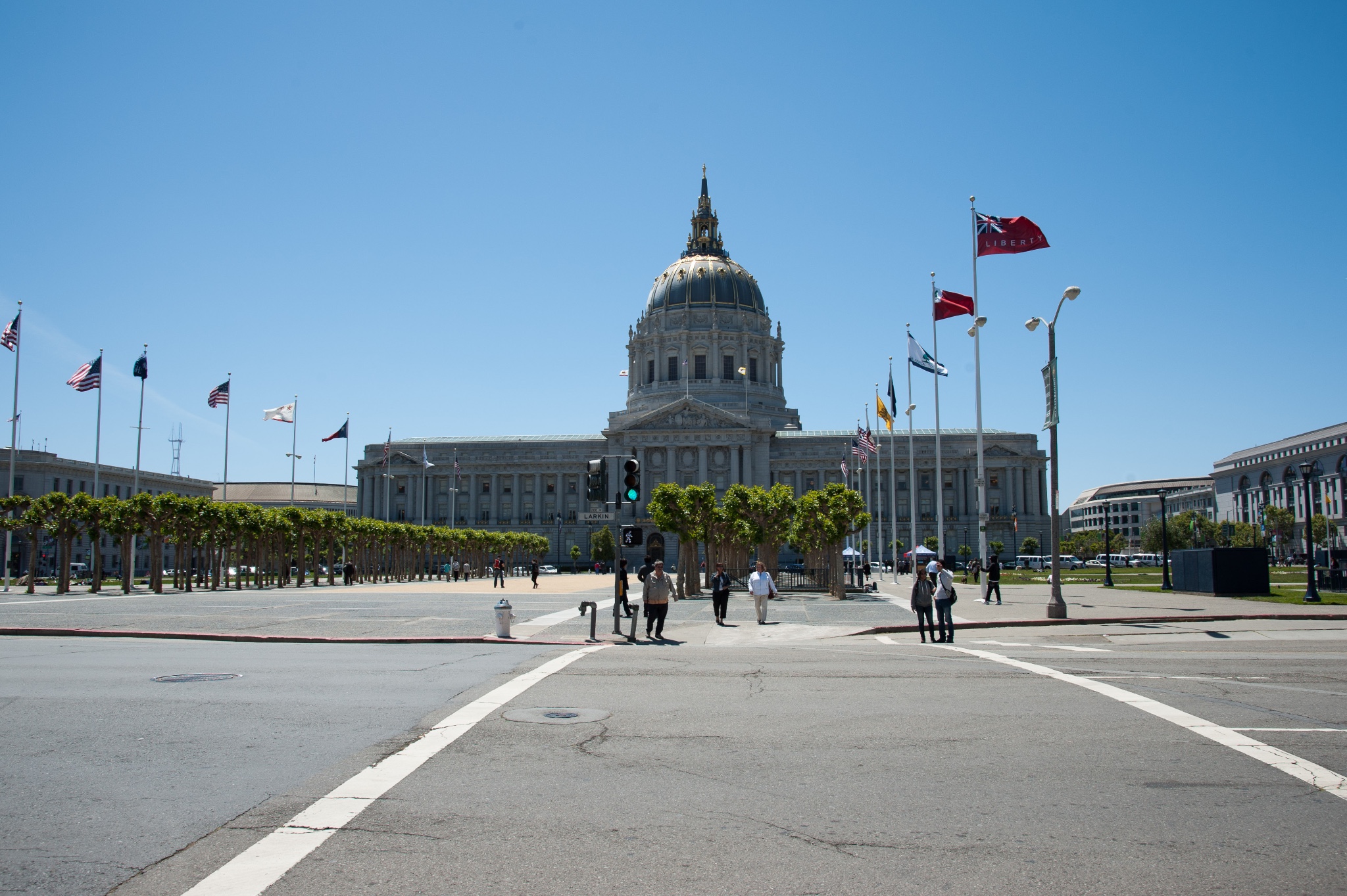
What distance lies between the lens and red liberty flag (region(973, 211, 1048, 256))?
3334cm

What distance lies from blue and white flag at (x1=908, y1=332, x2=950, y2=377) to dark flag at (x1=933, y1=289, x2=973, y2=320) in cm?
605

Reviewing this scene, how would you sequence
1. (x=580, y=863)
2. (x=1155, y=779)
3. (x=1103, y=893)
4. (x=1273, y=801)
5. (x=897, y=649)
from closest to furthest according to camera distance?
(x=1103, y=893) < (x=580, y=863) < (x=1273, y=801) < (x=1155, y=779) < (x=897, y=649)

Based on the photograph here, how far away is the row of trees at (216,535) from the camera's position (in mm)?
51000

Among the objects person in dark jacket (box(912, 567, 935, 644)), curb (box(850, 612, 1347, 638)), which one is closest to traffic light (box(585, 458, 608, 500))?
person in dark jacket (box(912, 567, 935, 644))

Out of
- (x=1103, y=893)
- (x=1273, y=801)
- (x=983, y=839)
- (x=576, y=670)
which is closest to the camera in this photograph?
(x=1103, y=893)

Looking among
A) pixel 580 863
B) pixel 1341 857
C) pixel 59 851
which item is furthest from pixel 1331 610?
pixel 59 851

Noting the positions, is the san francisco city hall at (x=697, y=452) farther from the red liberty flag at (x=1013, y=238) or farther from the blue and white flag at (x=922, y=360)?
the red liberty flag at (x=1013, y=238)

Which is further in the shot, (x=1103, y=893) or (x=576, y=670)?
(x=576, y=670)

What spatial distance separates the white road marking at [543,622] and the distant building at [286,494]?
414 ft

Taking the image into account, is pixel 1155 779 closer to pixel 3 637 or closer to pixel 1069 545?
pixel 3 637

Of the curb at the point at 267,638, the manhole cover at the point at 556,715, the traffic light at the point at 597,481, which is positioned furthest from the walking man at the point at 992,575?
the manhole cover at the point at 556,715

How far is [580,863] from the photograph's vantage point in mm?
6301

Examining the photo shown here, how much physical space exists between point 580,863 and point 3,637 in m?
20.9

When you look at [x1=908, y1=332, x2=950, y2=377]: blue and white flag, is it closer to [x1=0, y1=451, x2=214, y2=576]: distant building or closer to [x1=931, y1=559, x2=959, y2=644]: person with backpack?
[x1=931, y1=559, x2=959, y2=644]: person with backpack
